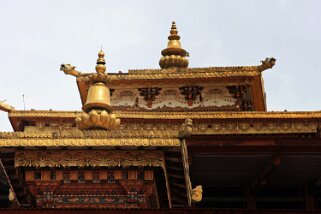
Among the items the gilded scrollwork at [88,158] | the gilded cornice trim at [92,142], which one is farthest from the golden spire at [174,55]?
the gilded cornice trim at [92,142]

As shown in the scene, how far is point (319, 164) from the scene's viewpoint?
16.1 meters

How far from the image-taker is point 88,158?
36.3 feet

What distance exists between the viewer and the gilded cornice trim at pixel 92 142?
1086 cm

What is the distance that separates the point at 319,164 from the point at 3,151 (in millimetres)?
8445

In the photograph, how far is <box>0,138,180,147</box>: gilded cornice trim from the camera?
428 inches

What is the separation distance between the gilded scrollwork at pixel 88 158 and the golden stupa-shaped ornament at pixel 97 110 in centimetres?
128

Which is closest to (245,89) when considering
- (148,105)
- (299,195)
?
(148,105)

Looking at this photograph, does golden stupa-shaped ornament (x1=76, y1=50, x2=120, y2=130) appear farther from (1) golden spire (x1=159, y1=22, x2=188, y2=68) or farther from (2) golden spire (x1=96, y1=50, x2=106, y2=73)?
(1) golden spire (x1=159, y1=22, x2=188, y2=68)

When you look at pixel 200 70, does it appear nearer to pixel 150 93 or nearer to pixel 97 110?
pixel 150 93

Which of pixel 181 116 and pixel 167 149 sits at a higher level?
pixel 181 116

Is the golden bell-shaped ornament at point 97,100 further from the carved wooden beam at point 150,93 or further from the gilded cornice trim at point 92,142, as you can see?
the carved wooden beam at point 150,93

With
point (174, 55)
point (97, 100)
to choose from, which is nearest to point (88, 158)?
point (97, 100)

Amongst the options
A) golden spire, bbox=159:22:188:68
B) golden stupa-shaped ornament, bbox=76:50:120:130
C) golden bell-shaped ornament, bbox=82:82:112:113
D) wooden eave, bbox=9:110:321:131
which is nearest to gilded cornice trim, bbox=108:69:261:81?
golden spire, bbox=159:22:188:68

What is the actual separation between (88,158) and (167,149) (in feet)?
4.57
